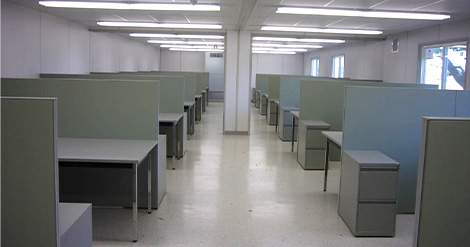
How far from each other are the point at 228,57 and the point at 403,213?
201 inches

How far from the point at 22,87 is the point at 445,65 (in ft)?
22.5

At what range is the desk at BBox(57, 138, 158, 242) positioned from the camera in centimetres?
276

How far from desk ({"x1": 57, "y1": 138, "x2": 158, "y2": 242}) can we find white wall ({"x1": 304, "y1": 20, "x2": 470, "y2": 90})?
17.9ft

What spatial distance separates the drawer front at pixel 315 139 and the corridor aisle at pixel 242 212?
14.5 inches

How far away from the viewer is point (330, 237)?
3186 millimetres

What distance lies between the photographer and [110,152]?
2.99m

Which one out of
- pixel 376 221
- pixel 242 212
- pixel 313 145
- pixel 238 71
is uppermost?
pixel 238 71

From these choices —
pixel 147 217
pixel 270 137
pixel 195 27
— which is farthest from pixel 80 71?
pixel 147 217

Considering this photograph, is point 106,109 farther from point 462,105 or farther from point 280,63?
point 280,63

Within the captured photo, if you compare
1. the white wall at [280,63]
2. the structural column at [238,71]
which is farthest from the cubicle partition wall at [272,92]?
the white wall at [280,63]

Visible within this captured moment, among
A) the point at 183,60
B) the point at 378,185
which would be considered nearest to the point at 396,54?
the point at 378,185

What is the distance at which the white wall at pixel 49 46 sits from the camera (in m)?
5.91

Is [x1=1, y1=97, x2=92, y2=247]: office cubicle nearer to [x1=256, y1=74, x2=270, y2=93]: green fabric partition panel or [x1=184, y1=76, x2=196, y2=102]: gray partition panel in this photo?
[x1=184, y1=76, x2=196, y2=102]: gray partition panel

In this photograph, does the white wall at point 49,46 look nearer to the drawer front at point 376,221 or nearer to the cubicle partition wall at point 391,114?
the cubicle partition wall at point 391,114
